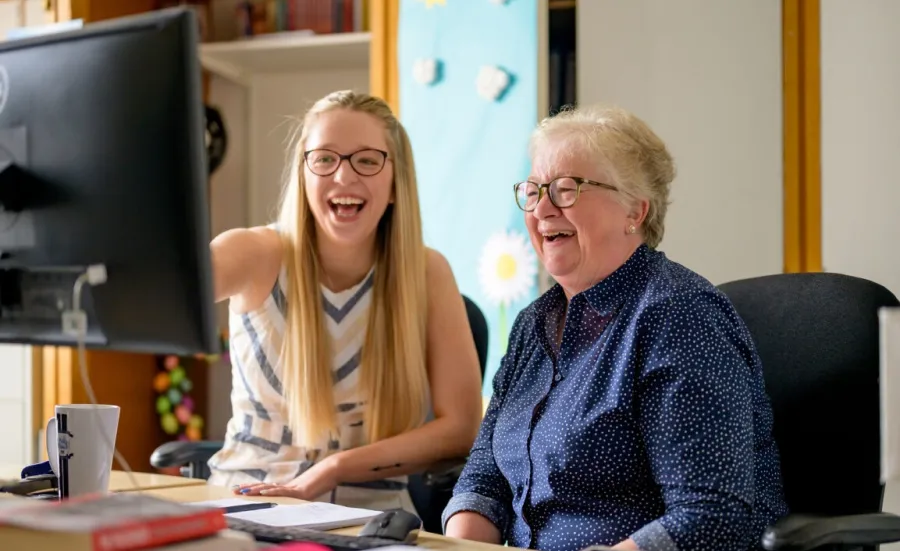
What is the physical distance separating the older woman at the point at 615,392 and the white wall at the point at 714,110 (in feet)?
3.53

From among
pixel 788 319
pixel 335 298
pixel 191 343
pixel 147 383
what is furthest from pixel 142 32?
pixel 147 383

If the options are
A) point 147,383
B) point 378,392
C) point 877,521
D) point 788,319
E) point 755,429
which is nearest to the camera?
point 877,521

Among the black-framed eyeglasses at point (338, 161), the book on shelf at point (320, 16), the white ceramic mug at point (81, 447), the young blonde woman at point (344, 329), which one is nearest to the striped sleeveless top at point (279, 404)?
the young blonde woman at point (344, 329)

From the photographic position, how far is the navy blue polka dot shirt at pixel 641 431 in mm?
1142

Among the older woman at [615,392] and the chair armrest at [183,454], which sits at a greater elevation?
the older woman at [615,392]

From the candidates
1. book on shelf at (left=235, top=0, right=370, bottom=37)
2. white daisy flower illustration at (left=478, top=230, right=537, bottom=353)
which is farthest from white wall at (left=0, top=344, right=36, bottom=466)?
white daisy flower illustration at (left=478, top=230, right=537, bottom=353)

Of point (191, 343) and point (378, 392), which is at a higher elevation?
point (191, 343)

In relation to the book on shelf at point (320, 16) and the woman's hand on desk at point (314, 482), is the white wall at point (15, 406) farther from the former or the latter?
the woman's hand on desk at point (314, 482)

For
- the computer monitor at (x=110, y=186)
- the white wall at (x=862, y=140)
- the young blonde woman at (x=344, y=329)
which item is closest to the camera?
the computer monitor at (x=110, y=186)

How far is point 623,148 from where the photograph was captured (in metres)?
1.36

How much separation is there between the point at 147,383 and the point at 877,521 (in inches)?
112

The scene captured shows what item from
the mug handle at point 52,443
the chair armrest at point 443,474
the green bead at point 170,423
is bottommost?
the green bead at point 170,423

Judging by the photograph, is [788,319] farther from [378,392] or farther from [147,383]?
[147,383]

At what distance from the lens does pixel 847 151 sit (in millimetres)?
2322
